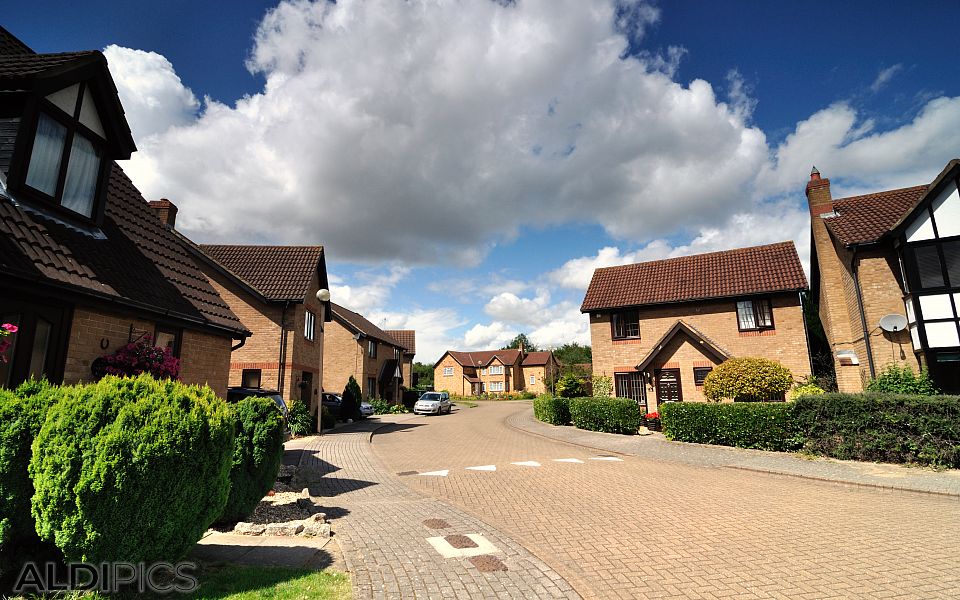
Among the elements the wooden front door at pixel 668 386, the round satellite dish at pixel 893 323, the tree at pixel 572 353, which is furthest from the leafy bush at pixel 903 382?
the tree at pixel 572 353

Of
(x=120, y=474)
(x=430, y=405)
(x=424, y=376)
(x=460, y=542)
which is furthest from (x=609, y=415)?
(x=424, y=376)

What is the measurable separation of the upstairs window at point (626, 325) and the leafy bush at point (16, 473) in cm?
2376

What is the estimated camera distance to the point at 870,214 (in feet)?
61.2

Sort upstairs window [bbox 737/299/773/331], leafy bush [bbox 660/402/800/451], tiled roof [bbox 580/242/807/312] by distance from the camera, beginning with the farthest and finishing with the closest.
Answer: tiled roof [bbox 580/242/807/312]
upstairs window [bbox 737/299/773/331]
leafy bush [bbox 660/402/800/451]

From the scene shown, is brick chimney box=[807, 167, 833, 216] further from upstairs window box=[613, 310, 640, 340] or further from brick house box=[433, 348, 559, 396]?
brick house box=[433, 348, 559, 396]

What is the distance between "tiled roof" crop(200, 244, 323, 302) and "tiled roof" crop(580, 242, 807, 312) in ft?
49.5

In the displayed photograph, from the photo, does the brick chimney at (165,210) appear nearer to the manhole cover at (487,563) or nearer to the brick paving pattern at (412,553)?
the brick paving pattern at (412,553)

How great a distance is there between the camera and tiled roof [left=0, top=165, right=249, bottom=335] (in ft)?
20.1

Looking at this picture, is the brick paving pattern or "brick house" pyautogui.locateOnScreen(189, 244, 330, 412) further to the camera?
"brick house" pyautogui.locateOnScreen(189, 244, 330, 412)

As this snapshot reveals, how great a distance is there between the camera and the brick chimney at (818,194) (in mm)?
21281

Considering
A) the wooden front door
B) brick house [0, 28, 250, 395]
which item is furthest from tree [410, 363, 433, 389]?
brick house [0, 28, 250, 395]

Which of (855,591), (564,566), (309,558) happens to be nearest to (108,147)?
(309,558)

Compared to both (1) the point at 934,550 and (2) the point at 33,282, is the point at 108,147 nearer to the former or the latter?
(2) the point at 33,282

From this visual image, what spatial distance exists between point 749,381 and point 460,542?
53.0ft
